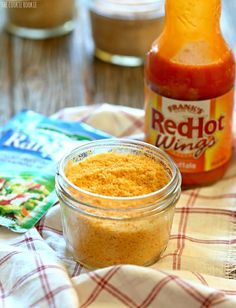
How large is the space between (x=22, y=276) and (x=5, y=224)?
0.10 meters

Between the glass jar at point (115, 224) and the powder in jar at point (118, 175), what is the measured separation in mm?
15

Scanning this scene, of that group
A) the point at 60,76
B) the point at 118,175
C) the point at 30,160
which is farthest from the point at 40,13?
the point at 118,175

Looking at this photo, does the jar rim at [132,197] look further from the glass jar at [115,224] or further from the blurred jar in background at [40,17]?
the blurred jar in background at [40,17]

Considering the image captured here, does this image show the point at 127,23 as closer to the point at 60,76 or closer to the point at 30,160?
the point at 60,76

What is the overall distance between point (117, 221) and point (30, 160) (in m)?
0.23

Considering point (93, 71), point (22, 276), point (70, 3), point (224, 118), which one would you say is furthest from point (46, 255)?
point (70, 3)

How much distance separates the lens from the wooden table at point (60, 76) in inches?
45.1

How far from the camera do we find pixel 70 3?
1293 mm

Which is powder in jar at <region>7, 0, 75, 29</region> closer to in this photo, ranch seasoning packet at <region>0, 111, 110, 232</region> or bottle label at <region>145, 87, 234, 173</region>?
ranch seasoning packet at <region>0, 111, 110, 232</region>

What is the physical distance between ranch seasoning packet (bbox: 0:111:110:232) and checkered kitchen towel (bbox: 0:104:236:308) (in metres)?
0.02

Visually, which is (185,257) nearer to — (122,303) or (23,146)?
(122,303)

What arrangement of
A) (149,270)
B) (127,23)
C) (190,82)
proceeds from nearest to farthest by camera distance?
(149,270) → (190,82) → (127,23)

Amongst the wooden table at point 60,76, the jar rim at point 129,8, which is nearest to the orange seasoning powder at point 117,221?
the wooden table at point 60,76

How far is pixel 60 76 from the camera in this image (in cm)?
123
